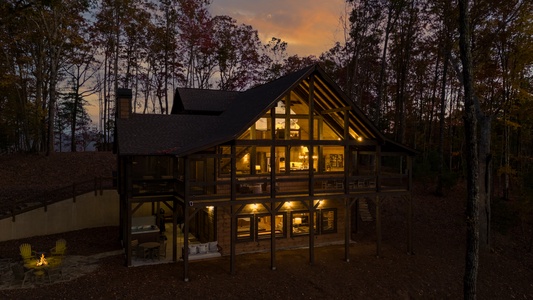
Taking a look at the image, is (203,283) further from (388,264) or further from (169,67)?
(169,67)

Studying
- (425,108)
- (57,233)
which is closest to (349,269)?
(57,233)

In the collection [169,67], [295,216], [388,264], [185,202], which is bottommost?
[388,264]

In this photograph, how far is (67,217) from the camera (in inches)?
781

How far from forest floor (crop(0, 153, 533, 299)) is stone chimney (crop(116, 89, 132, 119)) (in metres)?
6.94

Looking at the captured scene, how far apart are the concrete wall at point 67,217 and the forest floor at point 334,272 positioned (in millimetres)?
612

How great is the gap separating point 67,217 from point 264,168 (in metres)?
12.2

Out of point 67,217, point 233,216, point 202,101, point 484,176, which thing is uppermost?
A: point 202,101

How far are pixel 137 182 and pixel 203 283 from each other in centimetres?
552

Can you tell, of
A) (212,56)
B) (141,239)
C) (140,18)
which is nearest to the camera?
(141,239)

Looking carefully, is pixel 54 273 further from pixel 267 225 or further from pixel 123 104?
pixel 267 225

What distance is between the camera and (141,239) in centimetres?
1680

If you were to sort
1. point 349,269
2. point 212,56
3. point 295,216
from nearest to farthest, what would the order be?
point 349,269 → point 295,216 → point 212,56

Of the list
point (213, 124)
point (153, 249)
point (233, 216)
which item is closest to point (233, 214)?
point (233, 216)

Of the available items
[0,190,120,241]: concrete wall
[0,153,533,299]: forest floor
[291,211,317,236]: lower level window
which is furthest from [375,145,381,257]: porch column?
[0,190,120,241]: concrete wall
